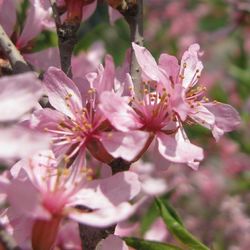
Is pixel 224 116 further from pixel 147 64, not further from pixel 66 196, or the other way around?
pixel 66 196

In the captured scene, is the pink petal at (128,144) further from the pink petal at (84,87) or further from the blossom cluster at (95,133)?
the pink petal at (84,87)

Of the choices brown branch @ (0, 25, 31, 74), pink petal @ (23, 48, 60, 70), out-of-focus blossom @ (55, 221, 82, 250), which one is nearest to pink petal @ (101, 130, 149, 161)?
brown branch @ (0, 25, 31, 74)

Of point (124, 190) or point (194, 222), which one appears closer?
point (124, 190)

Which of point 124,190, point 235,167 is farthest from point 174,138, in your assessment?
point 235,167

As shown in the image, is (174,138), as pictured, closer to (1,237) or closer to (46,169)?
(46,169)

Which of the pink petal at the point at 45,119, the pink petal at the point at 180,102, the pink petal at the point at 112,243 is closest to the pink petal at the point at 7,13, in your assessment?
the pink petal at the point at 45,119

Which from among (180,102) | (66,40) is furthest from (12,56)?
(180,102)

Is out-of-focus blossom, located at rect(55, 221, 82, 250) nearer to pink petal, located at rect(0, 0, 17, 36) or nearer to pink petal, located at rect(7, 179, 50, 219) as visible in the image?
pink petal, located at rect(0, 0, 17, 36)
